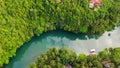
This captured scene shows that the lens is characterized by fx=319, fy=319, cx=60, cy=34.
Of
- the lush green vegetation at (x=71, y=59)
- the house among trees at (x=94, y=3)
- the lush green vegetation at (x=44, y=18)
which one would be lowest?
the lush green vegetation at (x=71, y=59)

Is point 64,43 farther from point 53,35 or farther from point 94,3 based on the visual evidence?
point 94,3

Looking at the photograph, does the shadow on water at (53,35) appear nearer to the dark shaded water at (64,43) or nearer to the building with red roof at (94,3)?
the dark shaded water at (64,43)

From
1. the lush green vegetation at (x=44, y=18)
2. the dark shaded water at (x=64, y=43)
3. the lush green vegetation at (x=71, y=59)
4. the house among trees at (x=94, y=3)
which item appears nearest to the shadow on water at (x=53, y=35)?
the dark shaded water at (x=64, y=43)

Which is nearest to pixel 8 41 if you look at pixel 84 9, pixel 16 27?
pixel 16 27

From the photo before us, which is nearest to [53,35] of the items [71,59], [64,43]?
[64,43]

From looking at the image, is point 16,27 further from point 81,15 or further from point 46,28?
point 81,15

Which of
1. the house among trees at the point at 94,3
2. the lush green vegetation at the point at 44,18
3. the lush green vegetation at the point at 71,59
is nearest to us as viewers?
the lush green vegetation at the point at 71,59
